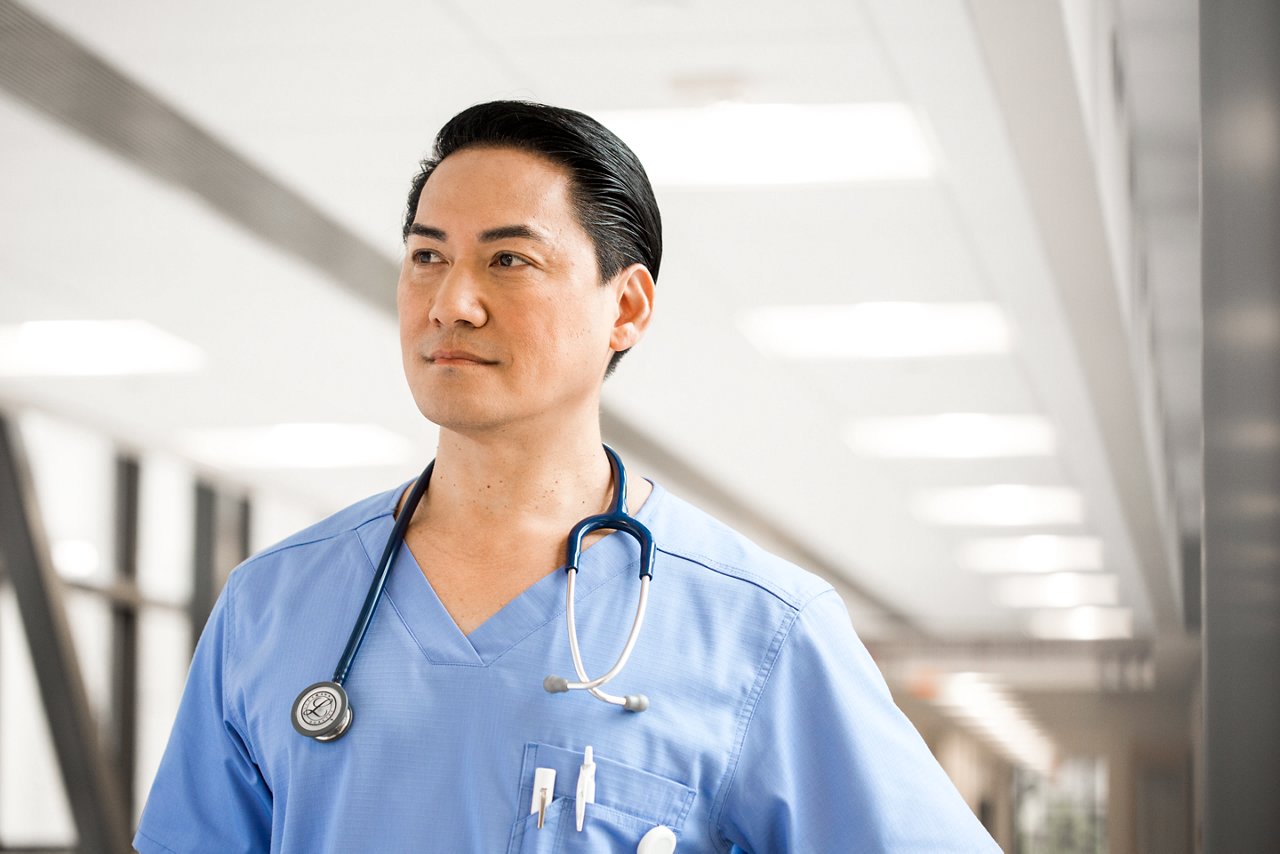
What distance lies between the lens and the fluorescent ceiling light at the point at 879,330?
609 cm

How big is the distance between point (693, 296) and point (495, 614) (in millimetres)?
4672

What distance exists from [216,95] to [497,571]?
10.1 feet

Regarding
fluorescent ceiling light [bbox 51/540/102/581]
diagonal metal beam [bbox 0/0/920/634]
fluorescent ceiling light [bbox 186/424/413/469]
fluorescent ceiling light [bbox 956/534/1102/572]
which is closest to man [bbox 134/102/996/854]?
diagonal metal beam [bbox 0/0/920/634]

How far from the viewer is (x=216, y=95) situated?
4141 millimetres

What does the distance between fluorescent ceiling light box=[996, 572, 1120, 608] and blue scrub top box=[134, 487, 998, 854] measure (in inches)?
464

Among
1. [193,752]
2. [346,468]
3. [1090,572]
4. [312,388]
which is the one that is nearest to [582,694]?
[193,752]

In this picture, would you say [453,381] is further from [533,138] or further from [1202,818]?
[1202,818]

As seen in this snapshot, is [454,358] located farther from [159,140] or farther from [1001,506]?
[1001,506]

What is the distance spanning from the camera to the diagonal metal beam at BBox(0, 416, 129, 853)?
775 cm

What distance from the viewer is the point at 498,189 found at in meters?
1.31

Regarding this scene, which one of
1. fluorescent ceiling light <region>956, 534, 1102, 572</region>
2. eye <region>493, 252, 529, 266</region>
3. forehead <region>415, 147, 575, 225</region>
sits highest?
fluorescent ceiling light <region>956, 534, 1102, 572</region>

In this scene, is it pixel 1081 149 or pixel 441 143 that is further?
pixel 1081 149

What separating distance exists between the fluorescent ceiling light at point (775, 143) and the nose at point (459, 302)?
2998mm

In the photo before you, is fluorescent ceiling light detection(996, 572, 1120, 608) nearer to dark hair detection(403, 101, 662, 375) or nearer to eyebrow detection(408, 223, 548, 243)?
dark hair detection(403, 101, 662, 375)
